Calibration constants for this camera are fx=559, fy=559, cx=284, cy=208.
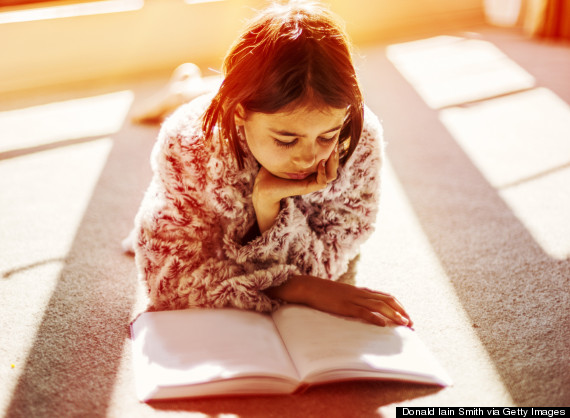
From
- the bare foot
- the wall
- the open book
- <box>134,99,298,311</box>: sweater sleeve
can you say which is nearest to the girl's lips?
<box>134,99,298,311</box>: sweater sleeve

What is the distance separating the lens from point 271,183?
0.96m

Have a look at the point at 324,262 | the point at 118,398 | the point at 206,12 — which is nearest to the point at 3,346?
the point at 118,398

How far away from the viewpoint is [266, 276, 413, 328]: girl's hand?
0.94 metres

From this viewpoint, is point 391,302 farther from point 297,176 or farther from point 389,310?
point 297,176

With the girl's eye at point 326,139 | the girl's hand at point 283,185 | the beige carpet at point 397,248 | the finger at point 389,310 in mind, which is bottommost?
the beige carpet at point 397,248

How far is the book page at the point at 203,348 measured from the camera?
81 centimetres

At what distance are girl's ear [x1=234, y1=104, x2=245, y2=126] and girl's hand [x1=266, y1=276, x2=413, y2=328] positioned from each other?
29 centimetres

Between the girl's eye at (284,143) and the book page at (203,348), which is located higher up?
the girl's eye at (284,143)

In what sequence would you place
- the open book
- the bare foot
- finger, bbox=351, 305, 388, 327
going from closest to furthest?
1. the open book
2. finger, bbox=351, 305, 388, 327
3. the bare foot

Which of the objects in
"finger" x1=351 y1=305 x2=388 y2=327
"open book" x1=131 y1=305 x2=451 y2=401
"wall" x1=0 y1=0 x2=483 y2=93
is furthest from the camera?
"wall" x1=0 y1=0 x2=483 y2=93

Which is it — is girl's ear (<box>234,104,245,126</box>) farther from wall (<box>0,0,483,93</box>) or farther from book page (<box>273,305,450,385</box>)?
wall (<box>0,0,483,93</box>)

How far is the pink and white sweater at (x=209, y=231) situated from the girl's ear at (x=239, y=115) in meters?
0.07

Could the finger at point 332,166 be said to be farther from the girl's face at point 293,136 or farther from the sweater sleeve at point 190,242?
the sweater sleeve at point 190,242

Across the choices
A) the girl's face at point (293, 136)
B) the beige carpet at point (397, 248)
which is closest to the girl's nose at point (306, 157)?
the girl's face at point (293, 136)
